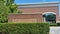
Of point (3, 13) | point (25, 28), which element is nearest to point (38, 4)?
point (3, 13)

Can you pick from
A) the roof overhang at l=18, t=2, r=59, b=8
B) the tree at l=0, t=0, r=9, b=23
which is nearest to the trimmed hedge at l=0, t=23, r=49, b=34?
the tree at l=0, t=0, r=9, b=23

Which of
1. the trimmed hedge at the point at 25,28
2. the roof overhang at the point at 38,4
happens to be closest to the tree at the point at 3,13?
the trimmed hedge at the point at 25,28

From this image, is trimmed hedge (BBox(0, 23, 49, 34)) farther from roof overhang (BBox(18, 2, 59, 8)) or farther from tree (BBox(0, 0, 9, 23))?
roof overhang (BBox(18, 2, 59, 8))

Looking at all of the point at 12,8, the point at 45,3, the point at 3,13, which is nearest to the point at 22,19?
the point at 3,13

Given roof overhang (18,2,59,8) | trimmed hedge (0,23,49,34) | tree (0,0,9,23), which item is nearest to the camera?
trimmed hedge (0,23,49,34)

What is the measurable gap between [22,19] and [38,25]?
13.1 ft

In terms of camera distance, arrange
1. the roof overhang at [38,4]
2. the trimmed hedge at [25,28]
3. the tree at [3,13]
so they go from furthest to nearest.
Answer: the roof overhang at [38,4] < the tree at [3,13] < the trimmed hedge at [25,28]

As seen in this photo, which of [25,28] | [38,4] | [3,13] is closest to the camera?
[25,28]

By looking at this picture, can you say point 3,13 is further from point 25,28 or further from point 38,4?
point 38,4

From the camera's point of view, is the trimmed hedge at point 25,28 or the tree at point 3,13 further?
the tree at point 3,13

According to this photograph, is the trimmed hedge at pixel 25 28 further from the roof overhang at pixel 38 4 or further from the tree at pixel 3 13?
the roof overhang at pixel 38 4

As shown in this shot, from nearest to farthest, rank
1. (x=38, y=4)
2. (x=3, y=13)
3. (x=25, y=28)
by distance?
(x=25, y=28) < (x=3, y=13) < (x=38, y=4)

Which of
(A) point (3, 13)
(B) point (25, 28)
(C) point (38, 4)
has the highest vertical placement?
(C) point (38, 4)

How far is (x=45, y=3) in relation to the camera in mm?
38594
